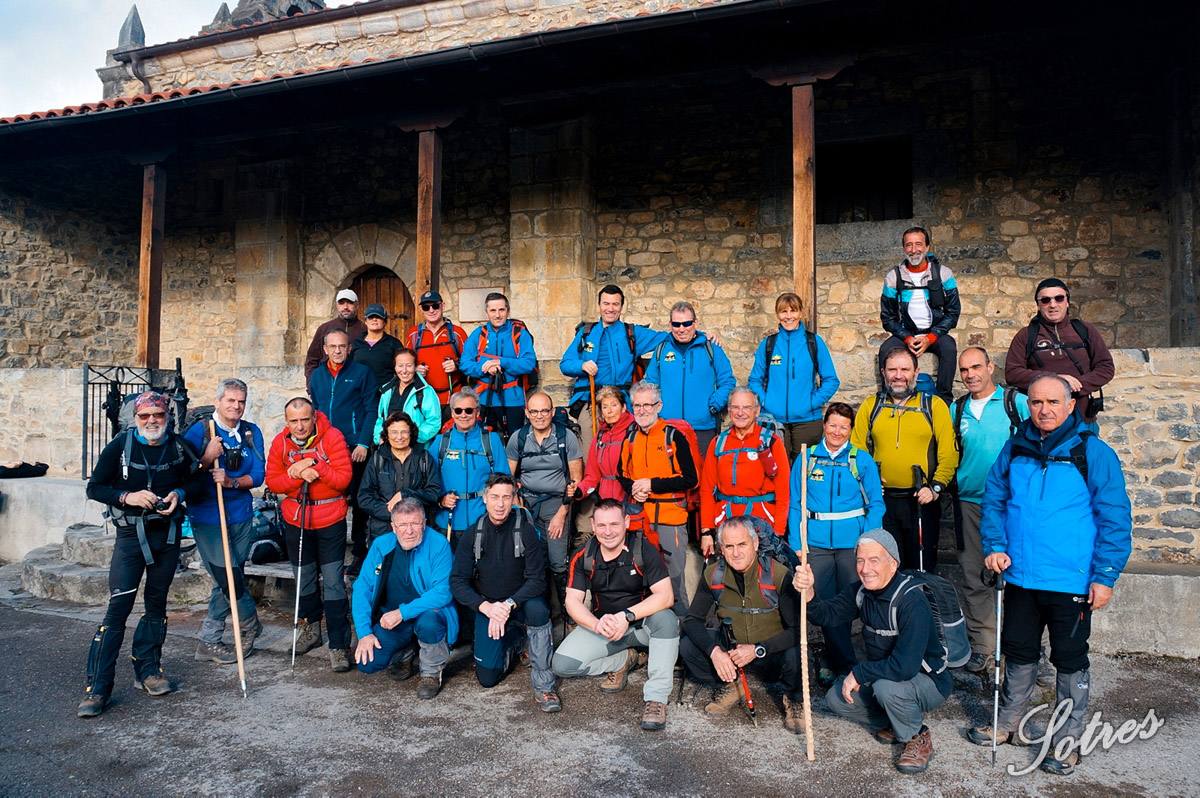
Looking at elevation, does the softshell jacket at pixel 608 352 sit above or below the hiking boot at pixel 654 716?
above

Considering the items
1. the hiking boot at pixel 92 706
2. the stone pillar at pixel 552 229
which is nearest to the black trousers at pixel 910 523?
the hiking boot at pixel 92 706

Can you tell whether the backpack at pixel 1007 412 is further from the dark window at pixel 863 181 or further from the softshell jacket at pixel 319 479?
the dark window at pixel 863 181

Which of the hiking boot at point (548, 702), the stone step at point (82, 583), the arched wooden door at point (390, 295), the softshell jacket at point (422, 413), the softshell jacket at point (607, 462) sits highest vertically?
the arched wooden door at point (390, 295)

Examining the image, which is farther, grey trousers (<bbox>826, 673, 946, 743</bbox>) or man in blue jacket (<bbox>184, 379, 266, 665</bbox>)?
man in blue jacket (<bbox>184, 379, 266, 665</bbox>)

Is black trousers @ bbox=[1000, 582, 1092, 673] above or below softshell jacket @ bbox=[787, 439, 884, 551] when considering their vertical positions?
below

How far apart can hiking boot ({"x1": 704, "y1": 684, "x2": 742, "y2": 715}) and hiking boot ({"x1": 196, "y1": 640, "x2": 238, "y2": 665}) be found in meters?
2.79

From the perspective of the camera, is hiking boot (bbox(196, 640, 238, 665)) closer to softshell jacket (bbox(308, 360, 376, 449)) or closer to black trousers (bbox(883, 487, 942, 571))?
softshell jacket (bbox(308, 360, 376, 449))

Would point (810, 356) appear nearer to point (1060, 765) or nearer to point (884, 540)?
point (884, 540)

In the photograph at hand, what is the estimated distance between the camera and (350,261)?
993cm

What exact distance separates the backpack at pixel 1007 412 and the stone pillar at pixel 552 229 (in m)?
4.65

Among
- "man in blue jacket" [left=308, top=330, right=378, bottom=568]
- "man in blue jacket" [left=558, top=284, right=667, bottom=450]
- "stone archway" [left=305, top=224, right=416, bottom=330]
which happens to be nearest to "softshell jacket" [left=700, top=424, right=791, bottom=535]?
"man in blue jacket" [left=558, top=284, right=667, bottom=450]

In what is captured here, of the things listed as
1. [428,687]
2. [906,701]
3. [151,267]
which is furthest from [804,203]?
[151,267]

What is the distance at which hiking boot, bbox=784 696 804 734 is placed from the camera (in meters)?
3.70

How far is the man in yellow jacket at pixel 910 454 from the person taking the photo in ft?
14.0
